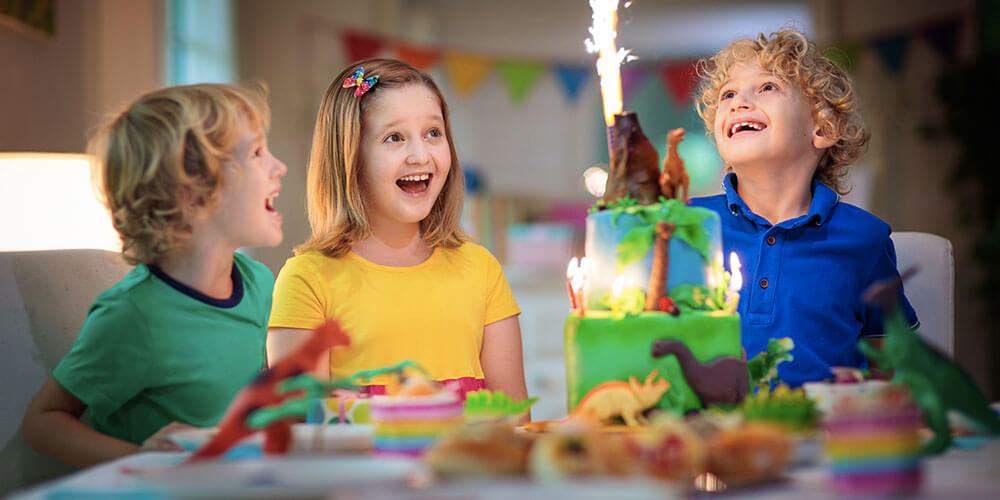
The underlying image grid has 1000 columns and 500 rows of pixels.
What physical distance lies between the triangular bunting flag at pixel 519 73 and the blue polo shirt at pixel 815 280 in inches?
174

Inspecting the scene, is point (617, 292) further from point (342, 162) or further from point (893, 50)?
point (893, 50)

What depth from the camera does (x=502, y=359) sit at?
154 cm

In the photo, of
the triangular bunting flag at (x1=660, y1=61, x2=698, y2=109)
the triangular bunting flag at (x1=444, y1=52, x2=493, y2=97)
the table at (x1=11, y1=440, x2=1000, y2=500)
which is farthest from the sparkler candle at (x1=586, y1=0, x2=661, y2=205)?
the triangular bunting flag at (x1=660, y1=61, x2=698, y2=109)

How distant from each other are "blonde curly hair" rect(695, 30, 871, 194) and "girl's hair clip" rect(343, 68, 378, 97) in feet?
2.31

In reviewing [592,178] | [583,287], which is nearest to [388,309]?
[583,287]

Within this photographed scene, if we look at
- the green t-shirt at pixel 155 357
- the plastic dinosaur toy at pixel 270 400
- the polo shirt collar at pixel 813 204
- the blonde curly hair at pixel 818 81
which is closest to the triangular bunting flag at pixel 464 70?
the blonde curly hair at pixel 818 81

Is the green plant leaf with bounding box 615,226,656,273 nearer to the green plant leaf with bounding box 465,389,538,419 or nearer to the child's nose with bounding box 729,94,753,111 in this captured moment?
the green plant leaf with bounding box 465,389,538,419

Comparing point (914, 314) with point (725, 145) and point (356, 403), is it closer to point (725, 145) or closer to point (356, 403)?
point (725, 145)

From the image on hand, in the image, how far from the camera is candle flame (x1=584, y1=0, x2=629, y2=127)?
3.59 ft

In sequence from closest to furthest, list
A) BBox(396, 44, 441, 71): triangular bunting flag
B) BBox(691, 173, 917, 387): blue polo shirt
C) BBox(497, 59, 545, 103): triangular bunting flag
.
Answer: BBox(691, 173, 917, 387): blue polo shirt → BBox(396, 44, 441, 71): triangular bunting flag → BBox(497, 59, 545, 103): triangular bunting flag

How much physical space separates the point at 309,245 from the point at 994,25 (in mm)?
4383

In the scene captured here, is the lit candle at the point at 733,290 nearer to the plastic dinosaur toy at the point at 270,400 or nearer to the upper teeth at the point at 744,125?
the plastic dinosaur toy at the point at 270,400

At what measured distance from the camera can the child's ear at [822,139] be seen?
1646 millimetres

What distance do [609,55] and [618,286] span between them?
32 centimetres
